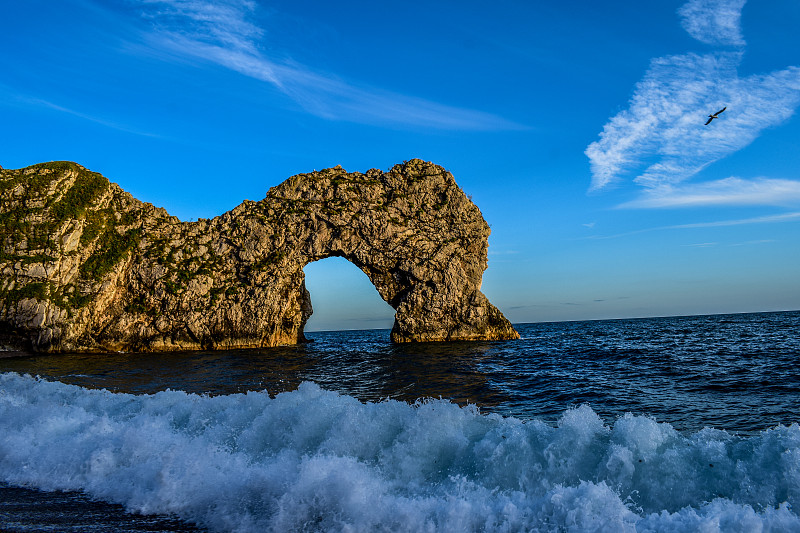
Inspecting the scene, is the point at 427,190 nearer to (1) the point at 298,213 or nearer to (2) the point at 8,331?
(1) the point at 298,213

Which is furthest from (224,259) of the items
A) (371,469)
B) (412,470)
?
(412,470)

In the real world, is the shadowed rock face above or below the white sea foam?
above

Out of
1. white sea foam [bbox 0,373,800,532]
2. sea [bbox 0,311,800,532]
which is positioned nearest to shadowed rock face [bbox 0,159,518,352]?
sea [bbox 0,311,800,532]

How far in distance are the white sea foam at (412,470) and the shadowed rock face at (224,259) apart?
4509cm

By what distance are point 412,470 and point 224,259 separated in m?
51.8

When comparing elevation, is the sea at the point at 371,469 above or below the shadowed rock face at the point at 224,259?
below

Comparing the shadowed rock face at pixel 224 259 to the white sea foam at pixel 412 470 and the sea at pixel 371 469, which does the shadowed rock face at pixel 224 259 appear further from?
the white sea foam at pixel 412 470

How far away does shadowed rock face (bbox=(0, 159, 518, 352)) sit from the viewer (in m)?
46.2

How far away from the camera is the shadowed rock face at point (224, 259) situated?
4616cm

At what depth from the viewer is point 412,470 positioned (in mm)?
5770

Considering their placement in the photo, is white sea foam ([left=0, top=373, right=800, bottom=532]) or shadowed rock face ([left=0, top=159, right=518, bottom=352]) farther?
shadowed rock face ([left=0, top=159, right=518, bottom=352])

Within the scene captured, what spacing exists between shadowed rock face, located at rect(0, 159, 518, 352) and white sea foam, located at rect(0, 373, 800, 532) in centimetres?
4509

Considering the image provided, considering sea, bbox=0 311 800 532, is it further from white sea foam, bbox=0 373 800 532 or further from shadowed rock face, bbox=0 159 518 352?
shadowed rock face, bbox=0 159 518 352

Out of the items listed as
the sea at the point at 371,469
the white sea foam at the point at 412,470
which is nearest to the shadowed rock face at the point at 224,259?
the sea at the point at 371,469
